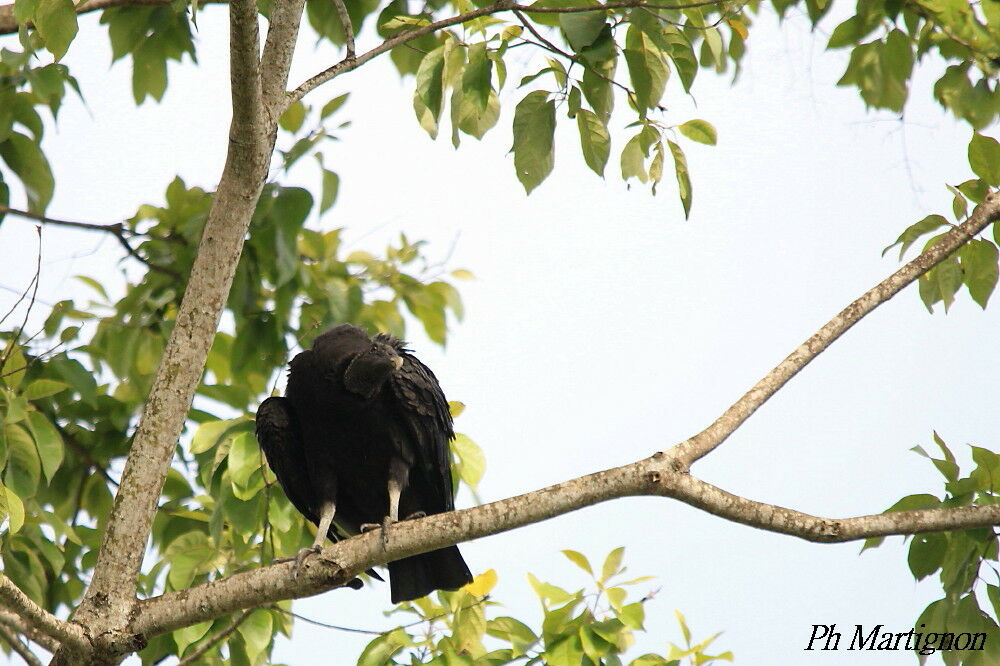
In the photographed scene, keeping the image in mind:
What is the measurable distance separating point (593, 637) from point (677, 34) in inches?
77.4

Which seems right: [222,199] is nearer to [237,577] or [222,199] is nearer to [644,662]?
[237,577]

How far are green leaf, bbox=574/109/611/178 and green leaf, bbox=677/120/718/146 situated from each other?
1.19 ft

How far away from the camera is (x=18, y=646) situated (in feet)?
6.69

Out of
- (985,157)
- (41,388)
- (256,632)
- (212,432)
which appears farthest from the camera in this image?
(212,432)

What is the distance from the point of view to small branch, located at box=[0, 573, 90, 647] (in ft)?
6.66

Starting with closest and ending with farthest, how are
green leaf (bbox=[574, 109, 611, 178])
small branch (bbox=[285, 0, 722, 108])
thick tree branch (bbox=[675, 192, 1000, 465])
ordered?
1. thick tree branch (bbox=[675, 192, 1000, 465])
2. small branch (bbox=[285, 0, 722, 108])
3. green leaf (bbox=[574, 109, 611, 178])

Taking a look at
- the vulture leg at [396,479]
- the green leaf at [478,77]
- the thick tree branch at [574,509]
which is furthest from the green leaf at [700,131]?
the vulture leg at [396,479]

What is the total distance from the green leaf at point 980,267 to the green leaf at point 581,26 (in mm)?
1332

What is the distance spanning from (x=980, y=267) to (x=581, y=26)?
57.6 inches

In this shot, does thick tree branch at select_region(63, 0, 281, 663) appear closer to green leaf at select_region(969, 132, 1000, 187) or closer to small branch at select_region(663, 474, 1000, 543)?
small branch at select_region(663, 474, 1000, 543)

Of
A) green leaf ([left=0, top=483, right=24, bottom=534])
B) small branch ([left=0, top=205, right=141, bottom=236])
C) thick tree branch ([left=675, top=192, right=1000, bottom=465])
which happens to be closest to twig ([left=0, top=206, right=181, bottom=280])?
small branch ([left=0, top=205, right=141, bottom=236])

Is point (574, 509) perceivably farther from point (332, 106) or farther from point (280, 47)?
point (332, 106)

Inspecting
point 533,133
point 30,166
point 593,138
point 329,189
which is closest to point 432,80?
point 533,133

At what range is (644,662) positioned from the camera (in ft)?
10.4
